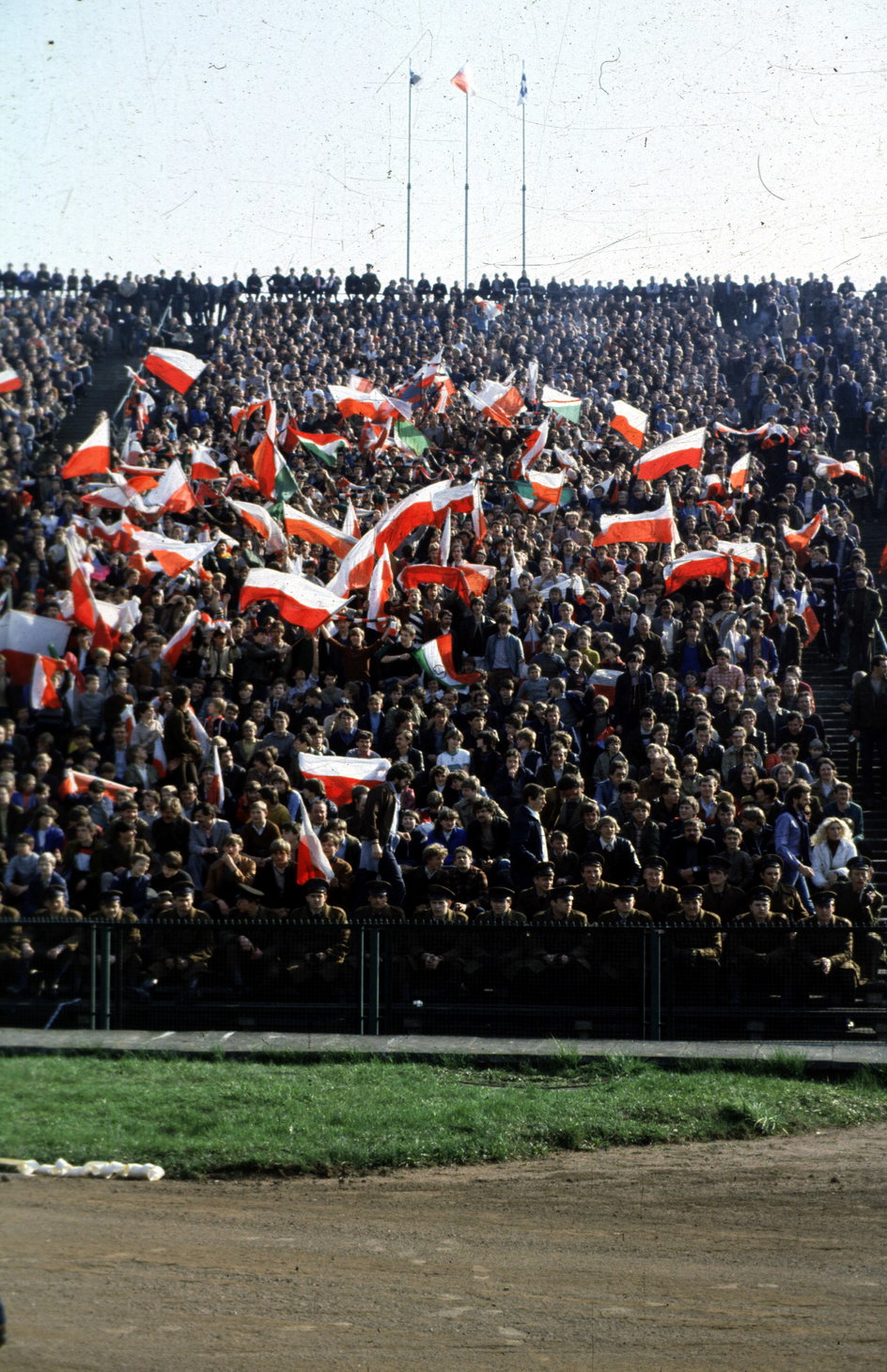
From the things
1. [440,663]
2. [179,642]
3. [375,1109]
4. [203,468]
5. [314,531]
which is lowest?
[375,1109]

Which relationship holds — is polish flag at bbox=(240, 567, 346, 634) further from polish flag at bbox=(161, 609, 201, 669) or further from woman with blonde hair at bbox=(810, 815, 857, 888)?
woman with blonde hair at bbox=(810, 815, 857, 888)

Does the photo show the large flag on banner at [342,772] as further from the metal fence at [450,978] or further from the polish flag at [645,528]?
the polish flag at [645,528]

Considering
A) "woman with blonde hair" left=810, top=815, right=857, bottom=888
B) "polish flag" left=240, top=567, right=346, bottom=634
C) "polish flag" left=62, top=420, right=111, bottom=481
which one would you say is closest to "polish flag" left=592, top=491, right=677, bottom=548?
"polish flag" left=240, top=567, right=346, bottom=634

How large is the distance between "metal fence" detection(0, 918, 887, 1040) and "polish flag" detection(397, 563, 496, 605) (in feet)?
23.8

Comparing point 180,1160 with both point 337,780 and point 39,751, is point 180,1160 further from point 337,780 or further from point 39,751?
point 39,751

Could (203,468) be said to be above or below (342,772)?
above

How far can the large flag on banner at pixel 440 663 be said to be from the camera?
1886 centimetres

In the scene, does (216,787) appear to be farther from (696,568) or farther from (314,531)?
(696,568)

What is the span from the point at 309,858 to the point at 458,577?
682 centimetres

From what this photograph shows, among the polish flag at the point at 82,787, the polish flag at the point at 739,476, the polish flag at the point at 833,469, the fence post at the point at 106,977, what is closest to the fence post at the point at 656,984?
the fence post at the point at 106,977

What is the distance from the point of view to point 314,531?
21359 mm

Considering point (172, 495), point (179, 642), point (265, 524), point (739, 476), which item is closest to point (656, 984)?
point (179, 642)

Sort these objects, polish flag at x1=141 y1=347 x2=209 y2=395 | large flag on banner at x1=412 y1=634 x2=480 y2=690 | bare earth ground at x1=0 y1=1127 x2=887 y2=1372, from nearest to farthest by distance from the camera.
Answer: bare earth ground at x1=0 y1=1127 x2=887 y2=1372
large flag on banner at x1=412 y1=634 x2=480 y2=690
polish flag at x1=141 y1=347 x2=209 y2=395

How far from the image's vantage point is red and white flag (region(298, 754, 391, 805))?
16094mm
